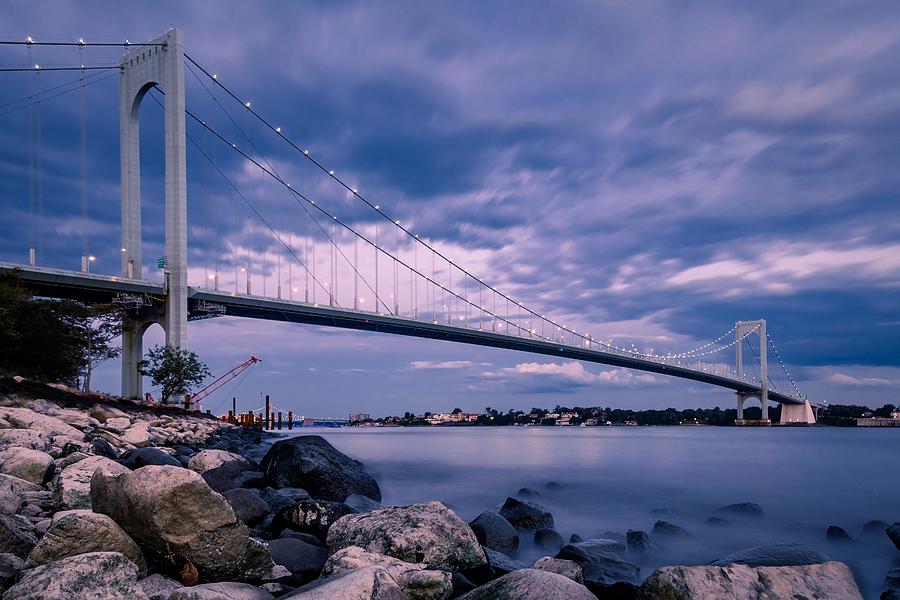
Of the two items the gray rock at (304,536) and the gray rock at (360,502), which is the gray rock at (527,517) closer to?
the gray rock at (360,502)

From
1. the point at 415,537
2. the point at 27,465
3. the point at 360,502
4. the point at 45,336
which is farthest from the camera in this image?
the point at 45,336

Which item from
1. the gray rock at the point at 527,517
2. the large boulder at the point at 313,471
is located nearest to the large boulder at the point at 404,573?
the gray rock at the point at 527,517

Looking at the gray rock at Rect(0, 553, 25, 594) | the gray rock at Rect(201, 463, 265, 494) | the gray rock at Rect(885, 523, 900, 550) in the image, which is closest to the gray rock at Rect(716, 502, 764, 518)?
the gray rock at Rect(885, 523, 900, 550)

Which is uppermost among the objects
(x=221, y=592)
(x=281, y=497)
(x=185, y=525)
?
(x=185, y=525)

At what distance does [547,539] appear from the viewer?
24.4ft

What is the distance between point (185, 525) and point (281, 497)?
10.2ft

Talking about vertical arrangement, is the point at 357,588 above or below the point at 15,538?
below

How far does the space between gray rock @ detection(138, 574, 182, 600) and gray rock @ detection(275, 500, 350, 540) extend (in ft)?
6.16

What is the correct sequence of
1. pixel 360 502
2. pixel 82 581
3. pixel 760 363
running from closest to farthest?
1. pixel 82 581
2. pixel 360 502
3. pixel 760 363

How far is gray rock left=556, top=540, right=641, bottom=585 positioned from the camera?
544 cm

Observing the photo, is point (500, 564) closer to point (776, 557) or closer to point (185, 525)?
point (776, 557)

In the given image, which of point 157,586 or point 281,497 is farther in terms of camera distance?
point 281,497

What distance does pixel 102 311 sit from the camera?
28906 millimetres

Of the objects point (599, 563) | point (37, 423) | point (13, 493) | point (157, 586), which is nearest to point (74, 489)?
point (13, 493)
